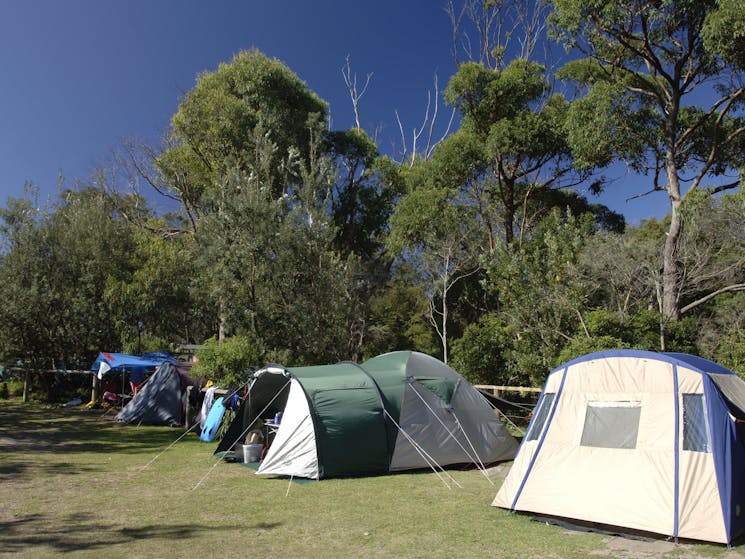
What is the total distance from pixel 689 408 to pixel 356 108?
1191 inches

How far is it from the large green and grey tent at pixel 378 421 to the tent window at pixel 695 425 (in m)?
4.40

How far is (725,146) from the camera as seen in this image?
16969mm

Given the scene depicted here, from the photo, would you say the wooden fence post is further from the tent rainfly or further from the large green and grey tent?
the tent rainfly

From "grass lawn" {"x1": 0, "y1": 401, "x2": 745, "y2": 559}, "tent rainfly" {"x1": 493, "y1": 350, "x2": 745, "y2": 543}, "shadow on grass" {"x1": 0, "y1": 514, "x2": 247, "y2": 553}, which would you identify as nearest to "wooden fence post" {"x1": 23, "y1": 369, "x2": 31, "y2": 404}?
"grass lawn" {"x1": 0, "y1": 401, "x2": 745, "y2": 559}

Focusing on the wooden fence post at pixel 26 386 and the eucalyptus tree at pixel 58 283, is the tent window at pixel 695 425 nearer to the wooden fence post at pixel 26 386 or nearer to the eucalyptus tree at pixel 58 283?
the eucalyptus tree at pixel 58 283

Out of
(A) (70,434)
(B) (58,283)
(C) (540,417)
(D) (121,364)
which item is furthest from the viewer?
(B) (58,283)

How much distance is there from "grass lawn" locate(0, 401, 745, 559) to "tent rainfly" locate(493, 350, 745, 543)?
26 cm

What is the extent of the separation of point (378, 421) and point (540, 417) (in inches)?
122

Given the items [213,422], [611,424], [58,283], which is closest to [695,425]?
[611,424]

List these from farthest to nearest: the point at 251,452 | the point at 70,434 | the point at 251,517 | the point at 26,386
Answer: the point at 26,386 → the point at 70,434 → the point at 251,452 → the point at 251,517

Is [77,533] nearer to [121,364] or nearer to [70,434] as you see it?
[70,434]

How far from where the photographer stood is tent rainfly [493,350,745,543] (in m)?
5.68

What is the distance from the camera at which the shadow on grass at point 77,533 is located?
5.70m

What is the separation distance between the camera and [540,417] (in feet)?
23.5
